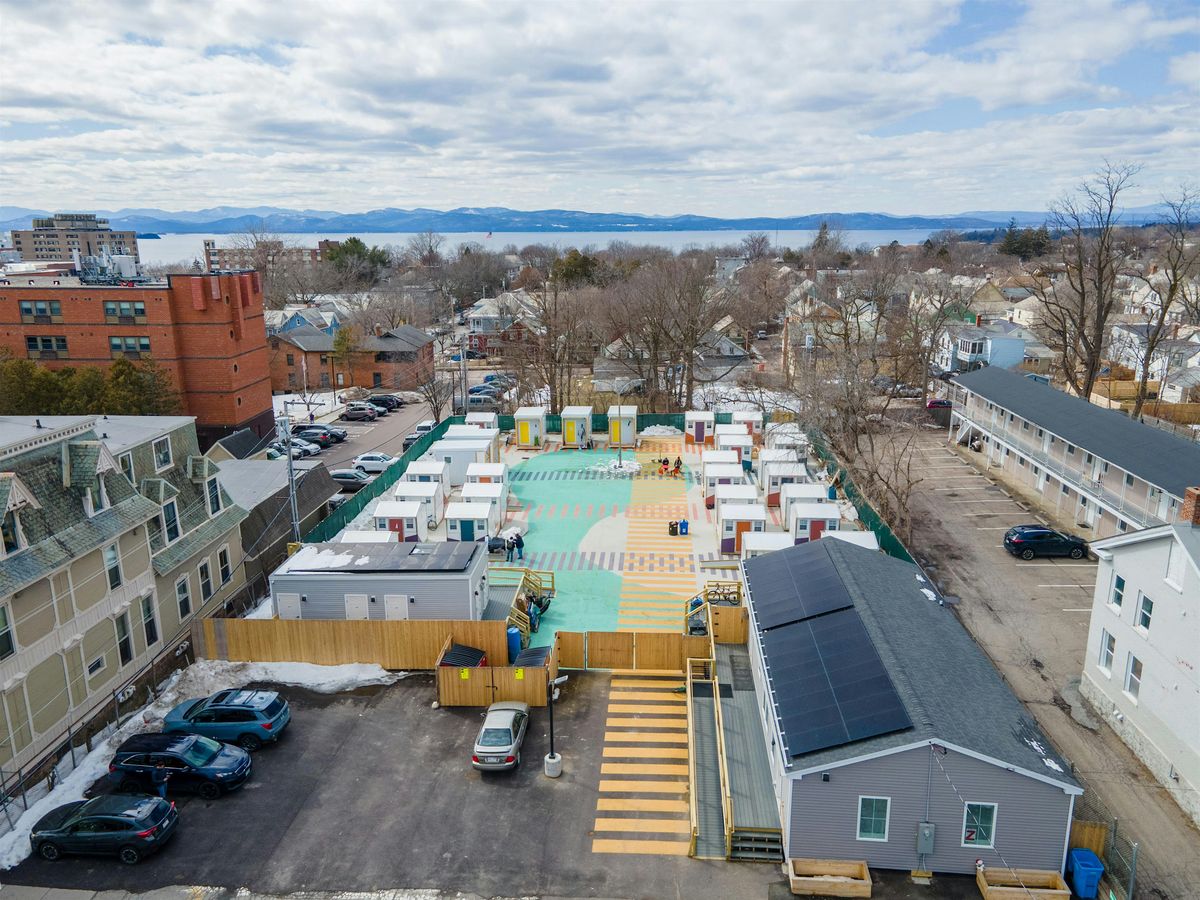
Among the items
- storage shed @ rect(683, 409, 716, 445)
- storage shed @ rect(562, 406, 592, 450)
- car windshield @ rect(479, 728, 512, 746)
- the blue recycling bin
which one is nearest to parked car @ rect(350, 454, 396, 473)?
storage shed @ rect(562, 406, 592, 450)

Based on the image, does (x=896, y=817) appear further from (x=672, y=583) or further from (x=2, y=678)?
(x=2, y=678)

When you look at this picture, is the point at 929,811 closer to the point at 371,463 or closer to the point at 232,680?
the point at 232,680

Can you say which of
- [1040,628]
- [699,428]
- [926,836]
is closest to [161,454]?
[926,836]

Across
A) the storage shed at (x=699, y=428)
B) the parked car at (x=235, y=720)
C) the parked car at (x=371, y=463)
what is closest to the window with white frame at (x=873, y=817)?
the parked car at (x=235, y=720)

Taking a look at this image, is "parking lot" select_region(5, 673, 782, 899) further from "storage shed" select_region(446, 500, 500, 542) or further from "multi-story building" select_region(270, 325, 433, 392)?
"multi-story building" select_region(270, 325, 433, 392)

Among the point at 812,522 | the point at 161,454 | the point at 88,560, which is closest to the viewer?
the point at 88,560

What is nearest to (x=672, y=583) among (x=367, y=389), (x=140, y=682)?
(x=140, y=682)
